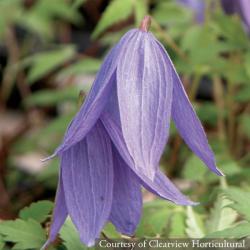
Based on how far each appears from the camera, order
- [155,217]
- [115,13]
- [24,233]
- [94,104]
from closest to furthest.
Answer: [94,104]
[24,233]
[155,217]
[115,13]

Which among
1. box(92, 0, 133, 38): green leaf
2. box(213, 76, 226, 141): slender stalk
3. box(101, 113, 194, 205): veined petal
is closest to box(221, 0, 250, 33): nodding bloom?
box(92, 0, 133, 38): green leaf

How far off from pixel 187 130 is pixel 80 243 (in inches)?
8.4

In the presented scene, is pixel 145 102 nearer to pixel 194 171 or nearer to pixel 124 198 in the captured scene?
pixel 124 198

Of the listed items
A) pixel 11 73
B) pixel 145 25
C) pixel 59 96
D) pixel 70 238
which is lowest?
pixel 11 73

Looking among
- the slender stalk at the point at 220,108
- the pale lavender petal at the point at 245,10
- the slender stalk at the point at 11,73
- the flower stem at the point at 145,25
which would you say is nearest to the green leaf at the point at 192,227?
the flower stem at the point at 145,25

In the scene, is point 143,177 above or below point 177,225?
above

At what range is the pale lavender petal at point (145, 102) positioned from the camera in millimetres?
860

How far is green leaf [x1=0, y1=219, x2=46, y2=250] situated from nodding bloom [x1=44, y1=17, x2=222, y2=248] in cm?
7

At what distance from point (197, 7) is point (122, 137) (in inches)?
43.2

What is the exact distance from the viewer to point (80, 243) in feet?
3.17

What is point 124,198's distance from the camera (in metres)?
0.93

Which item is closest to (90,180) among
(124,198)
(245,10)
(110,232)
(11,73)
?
(124,198)

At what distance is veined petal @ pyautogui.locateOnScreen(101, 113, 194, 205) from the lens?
0.88 meters

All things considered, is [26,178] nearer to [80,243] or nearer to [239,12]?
[239,12]
